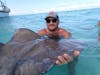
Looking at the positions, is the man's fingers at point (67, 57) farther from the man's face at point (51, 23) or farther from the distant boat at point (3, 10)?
the distant boat at point (3, 10)

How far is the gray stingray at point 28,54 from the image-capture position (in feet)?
14.5

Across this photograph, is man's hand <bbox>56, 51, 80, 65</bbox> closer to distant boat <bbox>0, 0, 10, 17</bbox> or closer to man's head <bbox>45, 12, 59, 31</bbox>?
man's head <bbox>45, 12, 59, 31</bbox>

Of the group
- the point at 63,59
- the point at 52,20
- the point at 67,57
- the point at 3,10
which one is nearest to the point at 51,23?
the point at 52,20

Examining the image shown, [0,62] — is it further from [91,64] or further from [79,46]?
[91,64]

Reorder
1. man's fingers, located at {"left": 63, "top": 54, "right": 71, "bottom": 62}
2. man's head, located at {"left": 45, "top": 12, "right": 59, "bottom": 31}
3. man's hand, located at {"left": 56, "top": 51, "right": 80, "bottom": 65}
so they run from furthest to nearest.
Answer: man's head, located at {"left": 45, "top": 12, "right": 59, "bottom": 31} < man's fingers, located at {"left": 63, "top": 54, "right": 71, "bottom": 62} < man's hand, located at {"left": 56, "top": 51, "right": 80, "bottom": 65}

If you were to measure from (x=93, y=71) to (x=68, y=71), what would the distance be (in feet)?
2.97

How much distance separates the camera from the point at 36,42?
226 inches

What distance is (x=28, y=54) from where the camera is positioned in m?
5.01

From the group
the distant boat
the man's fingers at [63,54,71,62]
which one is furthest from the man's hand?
the distant boat

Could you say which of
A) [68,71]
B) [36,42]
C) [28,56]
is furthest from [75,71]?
[28,56]

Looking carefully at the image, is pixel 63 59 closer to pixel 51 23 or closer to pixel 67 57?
pixel 67 57

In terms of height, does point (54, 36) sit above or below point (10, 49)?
below

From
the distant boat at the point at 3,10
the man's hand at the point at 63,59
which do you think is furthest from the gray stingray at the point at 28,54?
the distant boat at the point at 3,10

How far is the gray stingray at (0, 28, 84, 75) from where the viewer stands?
443cm
